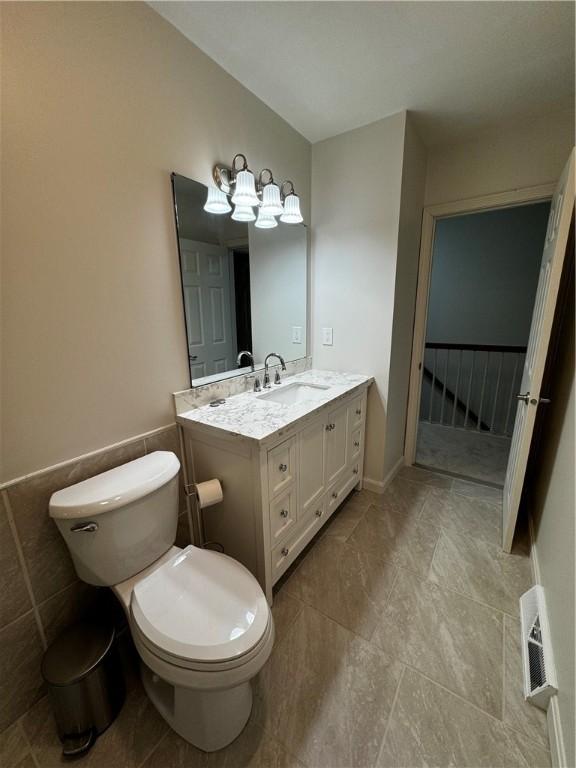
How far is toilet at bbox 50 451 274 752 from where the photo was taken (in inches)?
33.8

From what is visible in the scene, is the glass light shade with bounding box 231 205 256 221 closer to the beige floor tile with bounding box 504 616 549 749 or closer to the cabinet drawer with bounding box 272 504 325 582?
the cabinet drawer with bounding box 272 504 325 582

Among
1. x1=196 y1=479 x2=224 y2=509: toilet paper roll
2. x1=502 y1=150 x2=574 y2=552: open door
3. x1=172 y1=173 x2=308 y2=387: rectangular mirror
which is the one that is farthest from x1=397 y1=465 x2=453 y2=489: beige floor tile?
x1=196 y1=479 x2=224 y2=509: toilet paper roll

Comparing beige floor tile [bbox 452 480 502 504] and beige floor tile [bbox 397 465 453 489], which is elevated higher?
beige floor tile [bbox 397 465 453 489]

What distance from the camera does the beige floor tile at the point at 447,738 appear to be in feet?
3.11

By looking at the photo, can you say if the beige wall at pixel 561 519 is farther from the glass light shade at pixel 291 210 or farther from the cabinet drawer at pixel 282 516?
the glass light shade at pixel 291 210

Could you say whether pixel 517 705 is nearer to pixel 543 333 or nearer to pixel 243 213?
pixel 543 333

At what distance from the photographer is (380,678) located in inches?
45.7

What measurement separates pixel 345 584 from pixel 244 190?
2037mm

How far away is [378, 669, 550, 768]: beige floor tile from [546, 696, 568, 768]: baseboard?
0.04m

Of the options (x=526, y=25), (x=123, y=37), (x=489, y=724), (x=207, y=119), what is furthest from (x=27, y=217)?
(x=489, y=724)

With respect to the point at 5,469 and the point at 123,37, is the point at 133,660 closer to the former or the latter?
the point at 5,469

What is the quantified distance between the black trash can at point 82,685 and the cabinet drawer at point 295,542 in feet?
2.19

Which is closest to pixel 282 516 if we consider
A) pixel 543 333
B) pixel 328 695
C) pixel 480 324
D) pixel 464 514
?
pixel 328 695

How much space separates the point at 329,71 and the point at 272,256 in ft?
2.96
